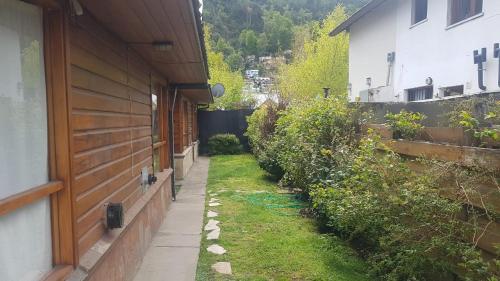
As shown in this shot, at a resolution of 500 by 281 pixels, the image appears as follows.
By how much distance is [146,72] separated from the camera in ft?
19.3

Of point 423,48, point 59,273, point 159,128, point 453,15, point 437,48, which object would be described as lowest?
point 59,273

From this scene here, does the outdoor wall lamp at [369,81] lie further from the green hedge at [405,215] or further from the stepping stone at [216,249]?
the stepping stone at [216,249]

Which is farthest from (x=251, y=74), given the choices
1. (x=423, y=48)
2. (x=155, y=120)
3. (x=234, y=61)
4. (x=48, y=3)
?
(x=48, y=3)

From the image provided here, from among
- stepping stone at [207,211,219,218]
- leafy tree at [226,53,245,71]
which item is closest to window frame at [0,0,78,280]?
stepping stone at [207,211,219,218]

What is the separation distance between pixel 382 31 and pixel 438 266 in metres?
13.4

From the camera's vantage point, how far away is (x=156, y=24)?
360 cm

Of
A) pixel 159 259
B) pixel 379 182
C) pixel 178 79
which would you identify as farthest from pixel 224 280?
pixel 178 79

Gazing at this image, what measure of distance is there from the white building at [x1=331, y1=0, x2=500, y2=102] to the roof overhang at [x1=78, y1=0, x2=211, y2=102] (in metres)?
2.98

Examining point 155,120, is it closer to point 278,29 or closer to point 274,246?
point 274,246

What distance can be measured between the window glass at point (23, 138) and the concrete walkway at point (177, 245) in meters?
2.11

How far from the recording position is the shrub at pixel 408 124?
166 inches

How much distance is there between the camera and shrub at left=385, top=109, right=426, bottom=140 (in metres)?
4.21

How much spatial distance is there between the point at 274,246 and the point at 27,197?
11.8 ft

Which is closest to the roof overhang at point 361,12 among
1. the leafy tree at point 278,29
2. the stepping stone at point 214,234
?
the stepping stone at point 214,234
